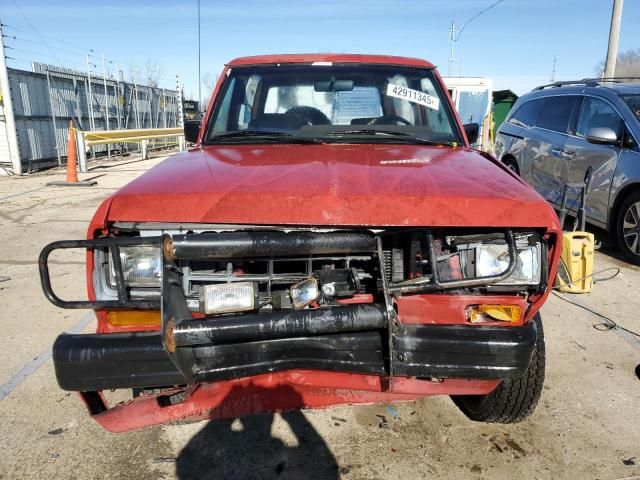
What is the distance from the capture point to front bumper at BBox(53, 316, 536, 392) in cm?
190

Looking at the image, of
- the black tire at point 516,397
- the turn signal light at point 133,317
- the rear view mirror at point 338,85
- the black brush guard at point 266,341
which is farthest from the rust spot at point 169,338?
the rear view mirror at point 338,85

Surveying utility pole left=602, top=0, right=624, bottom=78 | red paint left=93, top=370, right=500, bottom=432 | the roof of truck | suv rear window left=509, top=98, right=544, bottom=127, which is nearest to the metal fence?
the roof of truck

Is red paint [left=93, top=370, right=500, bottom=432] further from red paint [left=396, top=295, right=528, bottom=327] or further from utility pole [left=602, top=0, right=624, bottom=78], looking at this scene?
utility pole [left=602, top=0, right=624, bottom=78]

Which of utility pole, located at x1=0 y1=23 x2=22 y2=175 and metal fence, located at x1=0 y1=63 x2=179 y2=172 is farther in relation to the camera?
metal fence, located at x1=0 y1=63 x2=179 y2=172

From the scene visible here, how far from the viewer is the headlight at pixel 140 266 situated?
6.82 feet

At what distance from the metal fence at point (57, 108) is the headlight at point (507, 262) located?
39.8ft

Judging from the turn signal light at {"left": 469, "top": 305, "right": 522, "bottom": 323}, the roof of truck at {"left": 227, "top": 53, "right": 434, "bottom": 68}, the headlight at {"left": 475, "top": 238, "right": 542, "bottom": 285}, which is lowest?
the turn signal light at {"left": 469, "top": 305, "right": 522, "bottom": 323}

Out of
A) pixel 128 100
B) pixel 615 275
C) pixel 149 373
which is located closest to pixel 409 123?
pixel 149 373

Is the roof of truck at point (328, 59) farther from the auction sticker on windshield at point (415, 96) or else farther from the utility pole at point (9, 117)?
the utility pole at point (9, 117)

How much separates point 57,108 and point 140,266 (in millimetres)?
13331

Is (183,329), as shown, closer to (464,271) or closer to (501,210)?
(464,271)

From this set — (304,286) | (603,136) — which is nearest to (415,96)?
(304,286)

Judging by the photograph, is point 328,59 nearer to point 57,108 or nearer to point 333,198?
point 333,198

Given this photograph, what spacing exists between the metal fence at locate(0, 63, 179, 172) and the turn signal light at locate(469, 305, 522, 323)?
1218cm
